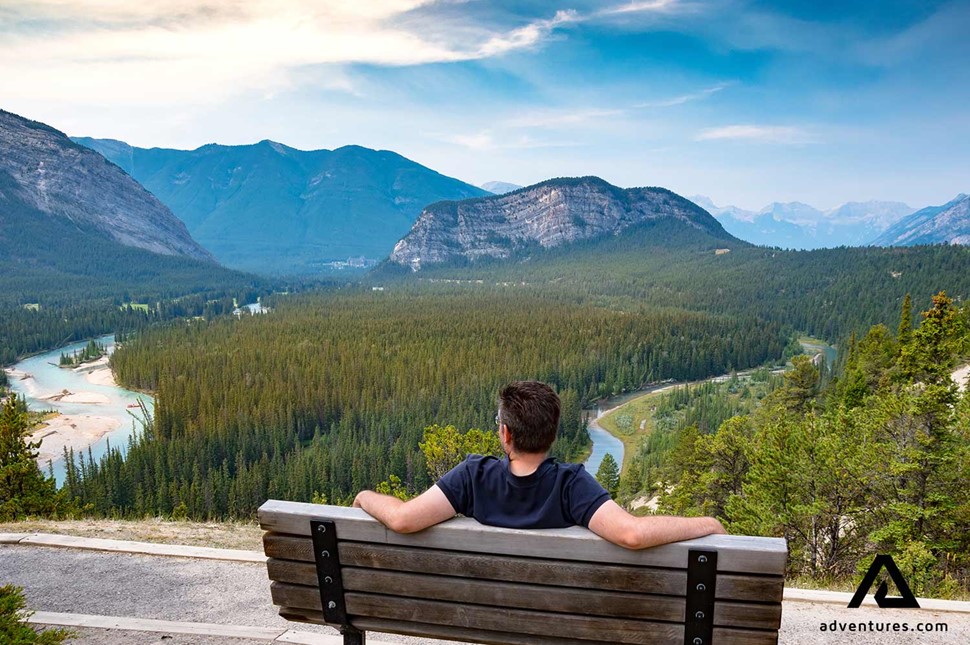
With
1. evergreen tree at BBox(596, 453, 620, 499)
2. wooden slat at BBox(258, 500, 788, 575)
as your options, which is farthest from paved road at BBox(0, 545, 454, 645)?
evergreen tree at BBox(596, 453, 620, 499)

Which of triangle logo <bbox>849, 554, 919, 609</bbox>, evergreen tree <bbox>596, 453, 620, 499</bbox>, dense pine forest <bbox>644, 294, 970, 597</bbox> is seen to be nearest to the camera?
triangle logo <bbox>849, 554, 919, 609</bbox>

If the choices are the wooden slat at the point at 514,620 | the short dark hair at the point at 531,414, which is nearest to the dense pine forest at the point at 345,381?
the wooden slat at the point at 514,620

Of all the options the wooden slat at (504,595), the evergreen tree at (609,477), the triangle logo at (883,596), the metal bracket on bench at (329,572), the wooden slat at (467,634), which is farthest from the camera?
the evergreen tree at (609,477)

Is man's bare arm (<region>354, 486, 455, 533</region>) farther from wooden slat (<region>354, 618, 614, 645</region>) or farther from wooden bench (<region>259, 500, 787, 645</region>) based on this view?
wooden slat (<region>354, 618, 614, 645</region>)

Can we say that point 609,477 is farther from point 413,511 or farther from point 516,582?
point 413,511

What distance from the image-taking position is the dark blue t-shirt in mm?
4137

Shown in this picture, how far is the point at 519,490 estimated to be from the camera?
14.0ft

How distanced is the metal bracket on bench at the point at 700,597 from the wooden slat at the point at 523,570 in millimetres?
52

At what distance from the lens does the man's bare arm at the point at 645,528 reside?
3.74 meters

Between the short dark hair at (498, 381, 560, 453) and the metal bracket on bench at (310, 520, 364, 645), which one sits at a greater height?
the short dark hair at (498, 381, 560, 453)

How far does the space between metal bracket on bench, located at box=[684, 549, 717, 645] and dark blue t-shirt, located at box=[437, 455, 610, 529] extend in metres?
0.65

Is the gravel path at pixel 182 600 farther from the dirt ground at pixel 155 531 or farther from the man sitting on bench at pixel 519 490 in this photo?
the man sitting on bench at pixel 519 490

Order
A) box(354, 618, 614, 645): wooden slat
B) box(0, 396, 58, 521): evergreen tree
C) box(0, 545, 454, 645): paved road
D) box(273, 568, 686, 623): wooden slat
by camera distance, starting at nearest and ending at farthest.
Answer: box(273, 568, 686, 623): wooden slat, box(354, 618, 614, 645): wooden slat, box(0, 545, 454, 645): paved road, box(0, 396, 58, 521): evergreen tree

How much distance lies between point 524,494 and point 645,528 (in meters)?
0.87
